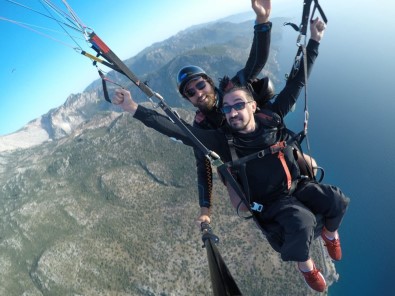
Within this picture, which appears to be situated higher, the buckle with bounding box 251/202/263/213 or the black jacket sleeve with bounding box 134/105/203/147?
the black jacket sleeve with bounding box 134/105/203/147

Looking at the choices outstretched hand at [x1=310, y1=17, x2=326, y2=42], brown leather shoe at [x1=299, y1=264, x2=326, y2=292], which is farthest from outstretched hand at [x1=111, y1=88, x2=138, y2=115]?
brown leather shoe at [x1=299, y1=264, x2=326, y2=292]

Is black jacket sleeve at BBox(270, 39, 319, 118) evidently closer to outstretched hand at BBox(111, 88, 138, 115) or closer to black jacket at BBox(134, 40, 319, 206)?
black jacket at BBox(134, 40, 319, 206)

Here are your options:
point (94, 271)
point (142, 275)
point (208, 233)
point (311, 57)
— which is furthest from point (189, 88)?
point (94, 271)

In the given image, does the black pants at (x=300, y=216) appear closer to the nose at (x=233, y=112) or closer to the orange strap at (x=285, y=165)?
the orange strap at (x=285, y=165)

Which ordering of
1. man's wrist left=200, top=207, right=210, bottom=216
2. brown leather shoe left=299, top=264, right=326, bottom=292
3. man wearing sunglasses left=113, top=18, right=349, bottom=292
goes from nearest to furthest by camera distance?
man wearing sunglasses left=113, top=18, right=349, bottom=292 < brown leather shoe left=299, top=264, right=326, bottom=292 < man's wrist left=200, top=207, right=210, bottom=216

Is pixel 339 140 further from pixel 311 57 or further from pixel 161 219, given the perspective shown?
pixel 311 57

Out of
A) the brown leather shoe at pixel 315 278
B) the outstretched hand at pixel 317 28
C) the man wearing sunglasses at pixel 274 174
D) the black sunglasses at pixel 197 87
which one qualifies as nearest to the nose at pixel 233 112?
the man wearing sunglasses at pixel 274 174
